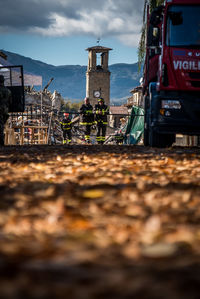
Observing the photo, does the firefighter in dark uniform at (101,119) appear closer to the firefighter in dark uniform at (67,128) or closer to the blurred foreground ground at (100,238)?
the firefighter in dark uniform at (67,128)

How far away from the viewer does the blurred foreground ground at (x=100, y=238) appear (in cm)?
174

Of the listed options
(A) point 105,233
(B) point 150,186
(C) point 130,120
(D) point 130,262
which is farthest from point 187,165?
(C) point 130,120

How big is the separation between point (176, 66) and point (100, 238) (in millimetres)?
8404

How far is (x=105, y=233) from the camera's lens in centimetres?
257

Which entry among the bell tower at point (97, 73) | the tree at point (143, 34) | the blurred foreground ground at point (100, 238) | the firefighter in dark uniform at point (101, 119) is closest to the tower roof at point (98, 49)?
the bell tower at point (97, 73)

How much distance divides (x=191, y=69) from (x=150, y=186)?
669 cm

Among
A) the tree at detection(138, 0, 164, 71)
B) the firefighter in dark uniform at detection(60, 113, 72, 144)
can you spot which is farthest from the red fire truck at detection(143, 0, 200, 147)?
the firefighter in dark uniform at detection(60, 113, 72, 144)

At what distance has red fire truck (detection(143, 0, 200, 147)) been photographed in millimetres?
10211

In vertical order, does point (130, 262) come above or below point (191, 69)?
below

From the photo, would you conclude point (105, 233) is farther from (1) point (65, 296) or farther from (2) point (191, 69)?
(2) point (191, 69)

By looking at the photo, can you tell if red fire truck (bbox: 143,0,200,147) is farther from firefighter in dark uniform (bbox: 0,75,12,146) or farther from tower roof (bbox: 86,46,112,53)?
tower roof (bbox: 86,46,112,53)

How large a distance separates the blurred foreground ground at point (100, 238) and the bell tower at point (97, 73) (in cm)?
8852

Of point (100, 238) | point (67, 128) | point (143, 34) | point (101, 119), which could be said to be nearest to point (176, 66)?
point (143, 34)

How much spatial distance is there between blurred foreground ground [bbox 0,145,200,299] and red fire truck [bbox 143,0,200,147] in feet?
19.1
